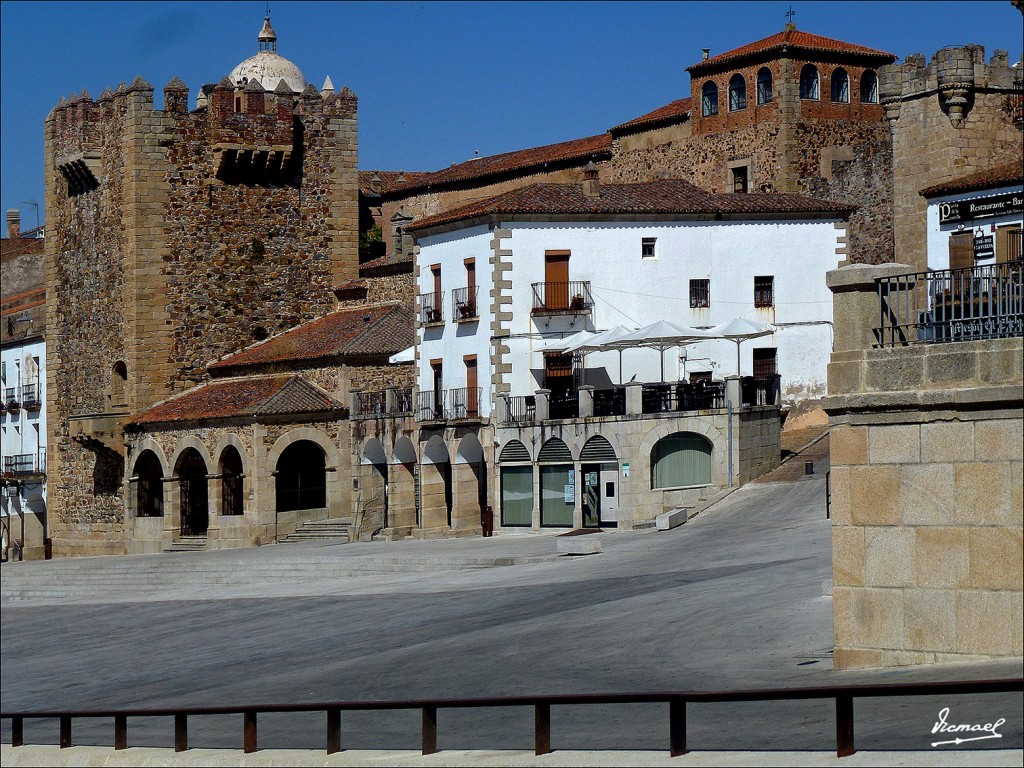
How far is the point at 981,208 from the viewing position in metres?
34.1

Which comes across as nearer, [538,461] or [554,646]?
[554,646]

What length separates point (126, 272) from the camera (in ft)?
183

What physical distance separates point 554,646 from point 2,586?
2414 cm

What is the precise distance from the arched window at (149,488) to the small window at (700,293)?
18.1 metres

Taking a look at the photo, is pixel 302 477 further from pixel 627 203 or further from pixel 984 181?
pixel 984 181

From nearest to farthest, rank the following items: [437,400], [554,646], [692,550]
A: [554,646], [692,550], [437,400]

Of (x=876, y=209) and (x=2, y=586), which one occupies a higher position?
(x=876, y=209)

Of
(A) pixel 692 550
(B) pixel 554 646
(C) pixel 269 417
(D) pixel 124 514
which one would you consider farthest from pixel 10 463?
(B) pixel 554 646

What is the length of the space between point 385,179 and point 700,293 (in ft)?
93.9

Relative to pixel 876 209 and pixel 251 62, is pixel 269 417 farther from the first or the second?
pixel 251 62

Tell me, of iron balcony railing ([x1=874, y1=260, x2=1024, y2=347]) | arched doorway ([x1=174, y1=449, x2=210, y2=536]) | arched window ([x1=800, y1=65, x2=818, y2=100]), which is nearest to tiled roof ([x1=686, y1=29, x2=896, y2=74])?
arched window ([x1=800, y1=65, x2=818, y2=100])

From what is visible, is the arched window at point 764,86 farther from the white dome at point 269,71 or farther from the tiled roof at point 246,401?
the white dome at point 269,71

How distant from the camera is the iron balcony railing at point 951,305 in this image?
15.2 m

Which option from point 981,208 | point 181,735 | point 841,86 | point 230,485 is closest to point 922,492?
point 181,735
